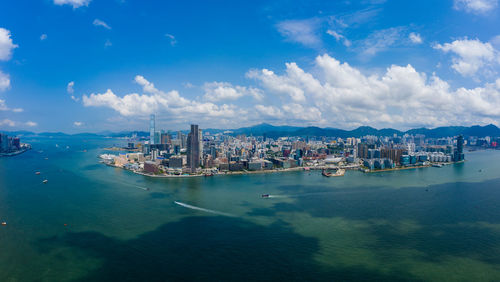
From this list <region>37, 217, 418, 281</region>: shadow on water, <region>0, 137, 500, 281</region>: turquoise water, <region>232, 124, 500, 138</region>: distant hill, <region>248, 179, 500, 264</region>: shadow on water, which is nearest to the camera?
<region>37, 217, 418, 281</region>: shadow on water

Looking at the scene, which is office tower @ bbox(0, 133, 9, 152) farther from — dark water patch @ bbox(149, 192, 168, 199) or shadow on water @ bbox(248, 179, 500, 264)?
shadow on water @ bbox(248, 179, 500, 264)

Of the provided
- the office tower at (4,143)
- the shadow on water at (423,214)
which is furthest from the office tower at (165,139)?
the shadow on water at (423,214)

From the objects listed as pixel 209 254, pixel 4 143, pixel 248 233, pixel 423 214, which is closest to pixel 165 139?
pixel 4 143

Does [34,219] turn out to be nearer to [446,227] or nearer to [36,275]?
[36,275]

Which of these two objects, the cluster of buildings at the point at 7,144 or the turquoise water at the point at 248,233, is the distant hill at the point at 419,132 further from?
the turquoise water at the point at 248,233

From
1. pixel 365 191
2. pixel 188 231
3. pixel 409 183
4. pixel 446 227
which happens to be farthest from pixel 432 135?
pixel 188 231

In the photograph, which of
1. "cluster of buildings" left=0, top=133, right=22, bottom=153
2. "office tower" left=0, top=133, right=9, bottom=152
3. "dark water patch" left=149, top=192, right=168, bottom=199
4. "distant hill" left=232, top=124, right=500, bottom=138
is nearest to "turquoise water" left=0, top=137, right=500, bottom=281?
"dark water patch" left=149, top=192, right=168, bottom=199

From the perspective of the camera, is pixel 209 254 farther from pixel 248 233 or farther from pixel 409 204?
pixel 409 204
